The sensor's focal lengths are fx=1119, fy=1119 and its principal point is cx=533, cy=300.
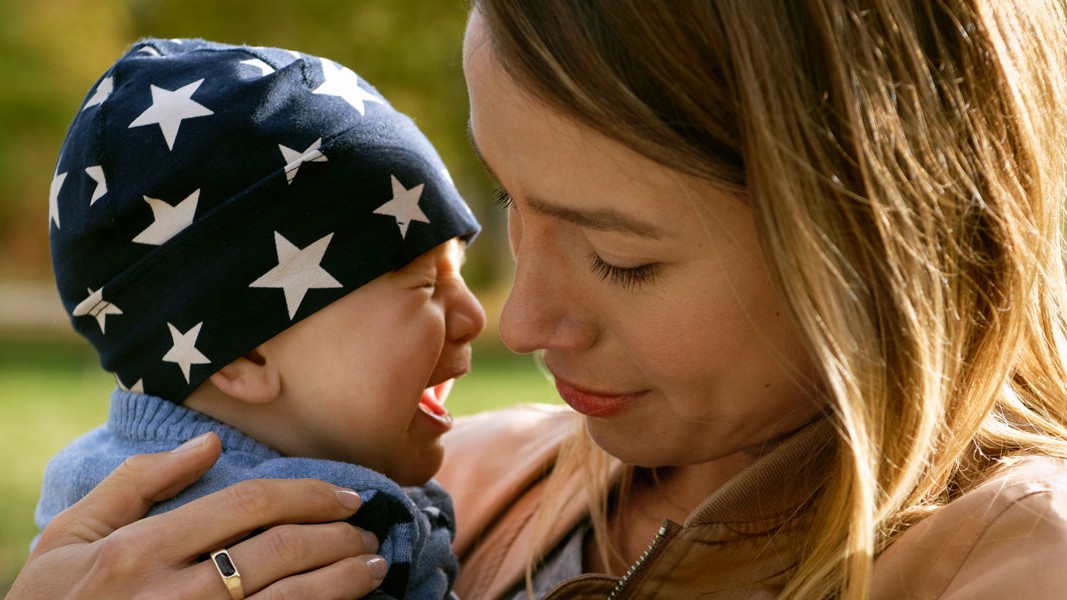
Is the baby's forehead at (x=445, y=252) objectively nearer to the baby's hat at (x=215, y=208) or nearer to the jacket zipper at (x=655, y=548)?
the baby's hat at (x=215, y=208)

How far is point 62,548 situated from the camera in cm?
207

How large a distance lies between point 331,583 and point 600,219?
2.71ft

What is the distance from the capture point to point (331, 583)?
79.2 inches

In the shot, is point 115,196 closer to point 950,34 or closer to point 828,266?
point 828,266

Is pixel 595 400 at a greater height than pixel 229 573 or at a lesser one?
greater

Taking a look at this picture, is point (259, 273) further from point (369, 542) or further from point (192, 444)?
point (369, 542)

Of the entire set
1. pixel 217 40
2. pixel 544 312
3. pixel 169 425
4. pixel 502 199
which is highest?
pixel 217 40

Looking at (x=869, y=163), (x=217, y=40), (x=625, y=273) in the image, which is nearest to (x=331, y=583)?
(x=625, y=273)

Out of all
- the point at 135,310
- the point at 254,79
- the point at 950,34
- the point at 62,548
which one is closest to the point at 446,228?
the point at 254,79

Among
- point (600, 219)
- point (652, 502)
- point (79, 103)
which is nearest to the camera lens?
point (600, 219)

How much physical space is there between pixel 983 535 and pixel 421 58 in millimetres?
13766

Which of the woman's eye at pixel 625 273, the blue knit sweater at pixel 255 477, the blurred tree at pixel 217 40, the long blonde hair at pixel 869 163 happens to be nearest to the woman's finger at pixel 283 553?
the blue knit sweater at pixel 255 477

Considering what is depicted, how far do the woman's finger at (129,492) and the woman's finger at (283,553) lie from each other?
20 cm

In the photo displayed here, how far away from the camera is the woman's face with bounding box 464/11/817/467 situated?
1.76m
